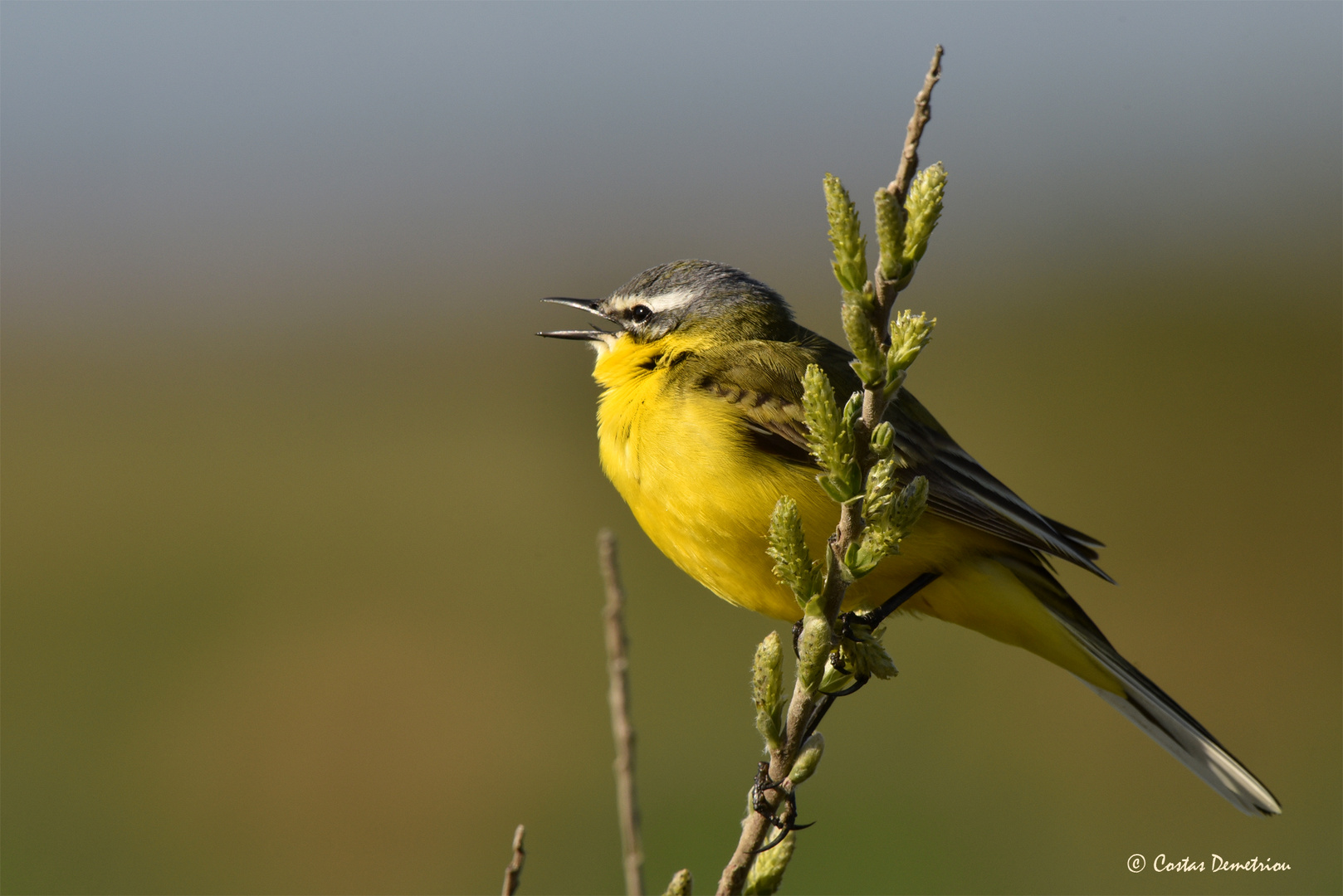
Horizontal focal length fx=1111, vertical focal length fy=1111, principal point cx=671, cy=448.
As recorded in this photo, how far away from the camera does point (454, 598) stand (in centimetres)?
1335

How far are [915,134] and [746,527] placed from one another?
2465 mm

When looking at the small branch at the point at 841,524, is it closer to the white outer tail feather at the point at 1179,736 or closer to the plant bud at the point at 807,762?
the plant bud at the point at 807,762

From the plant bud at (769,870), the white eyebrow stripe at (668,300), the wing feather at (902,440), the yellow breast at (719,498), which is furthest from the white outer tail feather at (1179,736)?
the plant bud at (769,870)

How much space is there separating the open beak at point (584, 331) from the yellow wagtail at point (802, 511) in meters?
0.33

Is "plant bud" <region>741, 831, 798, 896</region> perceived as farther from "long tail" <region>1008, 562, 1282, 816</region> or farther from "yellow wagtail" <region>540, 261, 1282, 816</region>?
"long tail" <region>1008, 562, 1282, 816</region>

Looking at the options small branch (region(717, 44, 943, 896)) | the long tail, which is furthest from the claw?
the long tail

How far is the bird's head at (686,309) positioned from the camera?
18.0 feet

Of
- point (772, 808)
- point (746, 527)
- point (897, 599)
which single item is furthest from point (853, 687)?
point (897, 599)

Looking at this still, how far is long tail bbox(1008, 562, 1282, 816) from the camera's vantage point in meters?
4.64

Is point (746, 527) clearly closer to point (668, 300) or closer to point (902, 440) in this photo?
point (902, 440)

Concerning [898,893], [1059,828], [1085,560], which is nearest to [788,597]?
[1085,560]

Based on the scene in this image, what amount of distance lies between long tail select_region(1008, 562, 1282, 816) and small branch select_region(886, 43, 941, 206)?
3.11 m

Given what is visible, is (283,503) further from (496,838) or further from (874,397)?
(874,397)

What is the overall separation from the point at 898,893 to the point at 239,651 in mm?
8005
